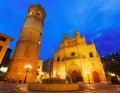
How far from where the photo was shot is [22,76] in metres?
20.0

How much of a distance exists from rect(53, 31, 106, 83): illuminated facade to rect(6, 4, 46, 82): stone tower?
9.49m

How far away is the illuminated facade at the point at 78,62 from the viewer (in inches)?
1031

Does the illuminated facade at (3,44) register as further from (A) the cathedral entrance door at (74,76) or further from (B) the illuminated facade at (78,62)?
(A) the cathedral entrance door at (74,76)

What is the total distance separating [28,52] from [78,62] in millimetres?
14781

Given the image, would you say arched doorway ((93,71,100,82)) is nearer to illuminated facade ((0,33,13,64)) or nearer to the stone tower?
the stone tower

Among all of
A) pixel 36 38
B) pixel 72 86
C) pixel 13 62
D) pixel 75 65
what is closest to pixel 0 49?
pixel 13 62

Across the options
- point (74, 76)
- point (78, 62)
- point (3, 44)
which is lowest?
point (74, 76)

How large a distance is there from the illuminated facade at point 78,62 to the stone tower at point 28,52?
31.2ft

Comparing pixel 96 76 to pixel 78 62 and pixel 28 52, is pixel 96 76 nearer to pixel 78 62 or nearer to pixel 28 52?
pixel 78 62

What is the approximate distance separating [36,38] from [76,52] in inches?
553

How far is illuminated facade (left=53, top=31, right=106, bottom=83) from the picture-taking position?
85.9 ft

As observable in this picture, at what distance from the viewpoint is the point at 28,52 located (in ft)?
74.4

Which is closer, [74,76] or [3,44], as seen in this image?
[3,44]

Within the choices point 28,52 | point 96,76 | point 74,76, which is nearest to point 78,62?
point 74,76
